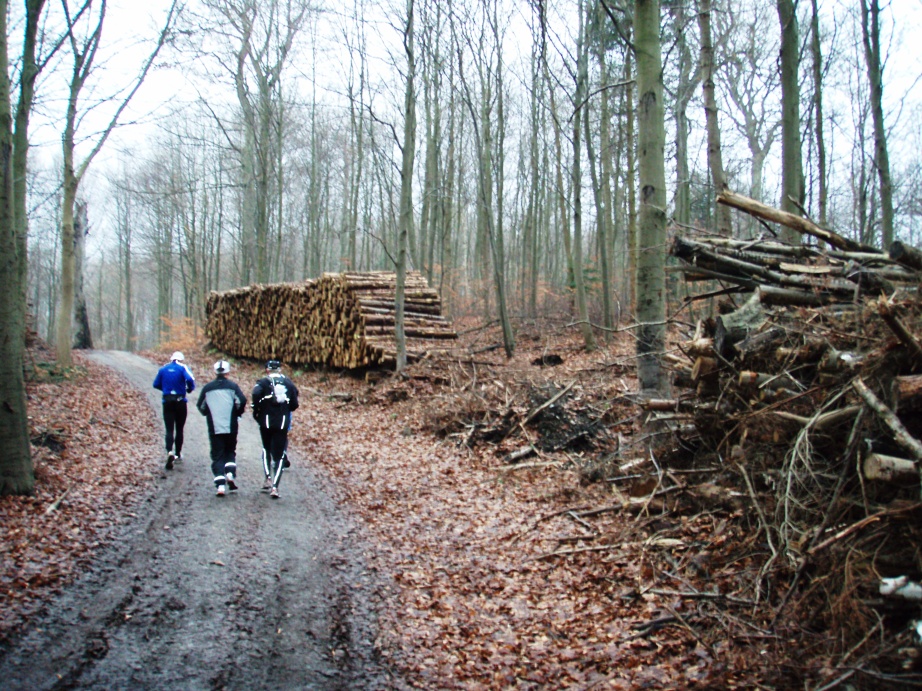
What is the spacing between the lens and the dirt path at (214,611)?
455 centimetres

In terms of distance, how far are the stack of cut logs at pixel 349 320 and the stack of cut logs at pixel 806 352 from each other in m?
10.6

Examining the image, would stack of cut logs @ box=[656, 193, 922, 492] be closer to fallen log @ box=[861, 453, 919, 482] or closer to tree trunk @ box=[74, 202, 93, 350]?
fallen log @ box=[861, 453, 919, 482]

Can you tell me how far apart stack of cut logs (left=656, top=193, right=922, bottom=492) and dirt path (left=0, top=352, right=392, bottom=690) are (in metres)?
3.63

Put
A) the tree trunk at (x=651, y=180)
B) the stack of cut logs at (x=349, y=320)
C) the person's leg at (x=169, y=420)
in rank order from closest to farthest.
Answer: the tree trunk at (x=651, y=180), the person's leg at (x=169, y=420), the stack of cut logs at (x=349, y=320)

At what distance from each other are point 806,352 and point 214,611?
5407 mm

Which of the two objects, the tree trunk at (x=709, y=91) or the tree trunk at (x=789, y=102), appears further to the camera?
the tree trunk at (x=709, y=91)

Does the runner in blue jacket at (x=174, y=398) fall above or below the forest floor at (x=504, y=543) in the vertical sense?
above

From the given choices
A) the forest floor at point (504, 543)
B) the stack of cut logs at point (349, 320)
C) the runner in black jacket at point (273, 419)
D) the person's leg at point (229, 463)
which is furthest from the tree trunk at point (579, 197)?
the person's leg at point (229, 463)

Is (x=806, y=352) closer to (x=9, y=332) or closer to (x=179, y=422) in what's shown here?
(x=9, y=332)

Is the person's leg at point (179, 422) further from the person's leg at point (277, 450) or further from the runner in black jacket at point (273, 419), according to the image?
the person's leg at point (277, 450)

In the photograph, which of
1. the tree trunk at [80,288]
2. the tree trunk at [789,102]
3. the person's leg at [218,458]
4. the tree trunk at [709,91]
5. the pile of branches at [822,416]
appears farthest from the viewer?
the tree trunk at [80,288]

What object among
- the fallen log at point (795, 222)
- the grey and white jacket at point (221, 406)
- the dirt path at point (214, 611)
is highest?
the fallen log at point (795, 222)

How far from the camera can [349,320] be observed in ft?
59.0

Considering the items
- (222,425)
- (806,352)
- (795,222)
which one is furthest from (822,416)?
(222,425)
